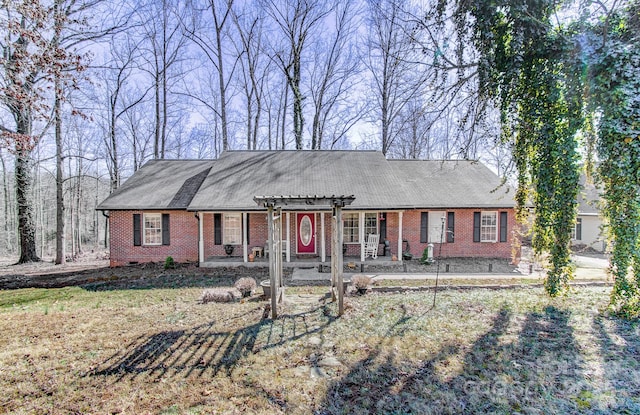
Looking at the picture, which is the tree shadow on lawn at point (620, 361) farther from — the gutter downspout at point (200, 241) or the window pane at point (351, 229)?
the gutter downspout at point (200, 241)

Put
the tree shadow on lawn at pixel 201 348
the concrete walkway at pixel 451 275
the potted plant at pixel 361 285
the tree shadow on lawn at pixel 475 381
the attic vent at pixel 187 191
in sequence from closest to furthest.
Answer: the tree shadow on lawn at pixel 475 381 < the tree shadow on lawn at pixel 201 348 < the potted plant at pixel 361 285 < the concrete walkway at pixel 451 275 < the attic vent at pixel 187 191

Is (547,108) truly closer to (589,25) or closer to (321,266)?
(589,25)

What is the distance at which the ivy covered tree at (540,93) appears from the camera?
21.7ft

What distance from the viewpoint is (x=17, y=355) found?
5.07 meters

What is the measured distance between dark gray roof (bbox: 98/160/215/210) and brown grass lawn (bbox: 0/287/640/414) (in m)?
6.54

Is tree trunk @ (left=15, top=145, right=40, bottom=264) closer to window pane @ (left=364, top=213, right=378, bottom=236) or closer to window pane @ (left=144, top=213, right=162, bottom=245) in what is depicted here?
window pane @ (left=144, top=213, right=162, bottom=245)

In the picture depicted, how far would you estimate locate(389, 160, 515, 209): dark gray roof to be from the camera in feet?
45.7

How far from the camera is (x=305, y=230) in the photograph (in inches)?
549

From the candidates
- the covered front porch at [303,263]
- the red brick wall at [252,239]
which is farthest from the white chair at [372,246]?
the red brick wall at [252,239]

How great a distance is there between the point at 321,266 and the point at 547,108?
319 inches

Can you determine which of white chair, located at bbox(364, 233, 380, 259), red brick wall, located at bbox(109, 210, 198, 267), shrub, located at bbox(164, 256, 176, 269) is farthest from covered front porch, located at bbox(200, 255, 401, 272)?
red brick wall, located at bbox(109, 210, 198, 267)

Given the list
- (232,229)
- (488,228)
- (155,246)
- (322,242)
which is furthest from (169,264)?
(488,228)

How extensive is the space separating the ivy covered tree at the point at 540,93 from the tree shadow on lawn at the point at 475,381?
2516 mm

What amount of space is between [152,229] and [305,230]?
258 inches
